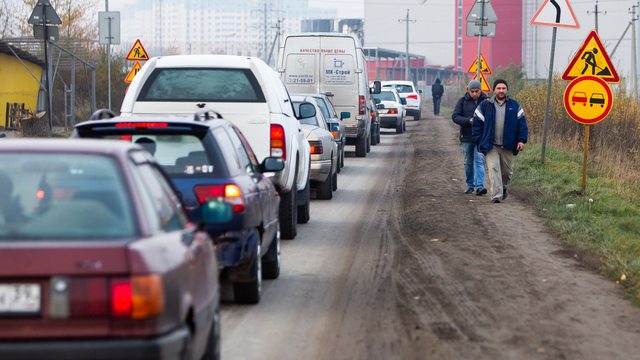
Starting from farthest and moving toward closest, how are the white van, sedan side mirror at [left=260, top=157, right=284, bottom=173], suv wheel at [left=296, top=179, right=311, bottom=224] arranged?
the white van < suv wheel at [left=296, top=179, right=311, bottom=224] < sedan side mirror at [left=260, top=157, right=284, bottom=173]

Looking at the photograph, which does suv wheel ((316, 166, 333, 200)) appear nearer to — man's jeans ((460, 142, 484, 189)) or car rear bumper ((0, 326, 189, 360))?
man's jeans ((460, 142, 484, 189))

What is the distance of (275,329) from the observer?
5.66 metres

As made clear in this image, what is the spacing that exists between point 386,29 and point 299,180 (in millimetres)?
106951

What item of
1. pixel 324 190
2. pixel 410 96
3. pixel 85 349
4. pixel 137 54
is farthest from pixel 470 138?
pixel 410 96

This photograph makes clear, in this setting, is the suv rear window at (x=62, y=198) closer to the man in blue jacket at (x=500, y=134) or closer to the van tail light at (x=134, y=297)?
the van tail light at (x=134, y=297)

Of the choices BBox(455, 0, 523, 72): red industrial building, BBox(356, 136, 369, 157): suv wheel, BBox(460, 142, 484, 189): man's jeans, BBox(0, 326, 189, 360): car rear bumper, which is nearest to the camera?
BBox(0, 326, 189, 360): car rear bumper

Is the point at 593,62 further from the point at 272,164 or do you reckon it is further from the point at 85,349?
the point at 85,349

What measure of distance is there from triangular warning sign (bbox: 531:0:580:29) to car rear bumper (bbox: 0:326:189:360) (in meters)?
11.4

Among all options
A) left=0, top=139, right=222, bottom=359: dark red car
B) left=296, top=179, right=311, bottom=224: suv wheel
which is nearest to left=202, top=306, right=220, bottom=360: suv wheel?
left=0, top=139, right=222, bottom=359: dark red car

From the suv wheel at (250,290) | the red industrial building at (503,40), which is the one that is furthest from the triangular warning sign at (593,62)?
the red industrial building at (503,40)

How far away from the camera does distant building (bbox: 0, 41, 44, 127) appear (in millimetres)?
28922

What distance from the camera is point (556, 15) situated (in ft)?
43.8

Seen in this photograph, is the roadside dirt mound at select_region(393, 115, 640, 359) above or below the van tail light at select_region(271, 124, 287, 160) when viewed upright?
below

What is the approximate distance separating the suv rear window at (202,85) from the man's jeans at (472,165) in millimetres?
5980
